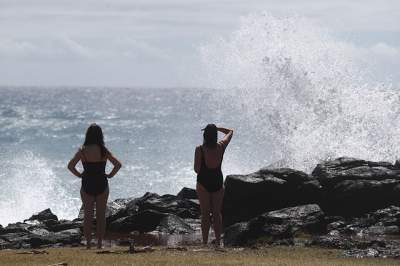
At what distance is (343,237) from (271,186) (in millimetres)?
4324

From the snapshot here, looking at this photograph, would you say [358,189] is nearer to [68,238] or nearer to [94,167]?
[68,238]

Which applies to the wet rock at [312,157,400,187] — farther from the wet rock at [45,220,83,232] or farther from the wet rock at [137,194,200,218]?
the wet rock at [45,220,83,232]

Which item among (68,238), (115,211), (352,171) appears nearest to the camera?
(68,238)

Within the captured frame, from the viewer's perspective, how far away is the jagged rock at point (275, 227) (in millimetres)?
18047

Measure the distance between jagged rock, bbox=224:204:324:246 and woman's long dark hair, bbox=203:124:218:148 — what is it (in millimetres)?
3695

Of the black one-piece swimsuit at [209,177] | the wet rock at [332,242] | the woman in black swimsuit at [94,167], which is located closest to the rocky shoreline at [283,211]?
the wet rock at [332,242]

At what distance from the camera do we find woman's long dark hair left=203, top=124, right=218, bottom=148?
48.1 ft

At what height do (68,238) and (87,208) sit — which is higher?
(87,208)

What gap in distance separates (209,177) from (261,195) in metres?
7.43

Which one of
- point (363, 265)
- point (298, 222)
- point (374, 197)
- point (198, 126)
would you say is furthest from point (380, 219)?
point (198, 126)

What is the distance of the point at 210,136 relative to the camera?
48.5 ft

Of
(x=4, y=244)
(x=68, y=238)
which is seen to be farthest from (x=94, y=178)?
(x=4, y=244)

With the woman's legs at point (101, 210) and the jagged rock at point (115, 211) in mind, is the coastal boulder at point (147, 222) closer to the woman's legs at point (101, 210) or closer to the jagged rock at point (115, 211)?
the jagged rock at point (115, 211)

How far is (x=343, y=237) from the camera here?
18.3 meters
